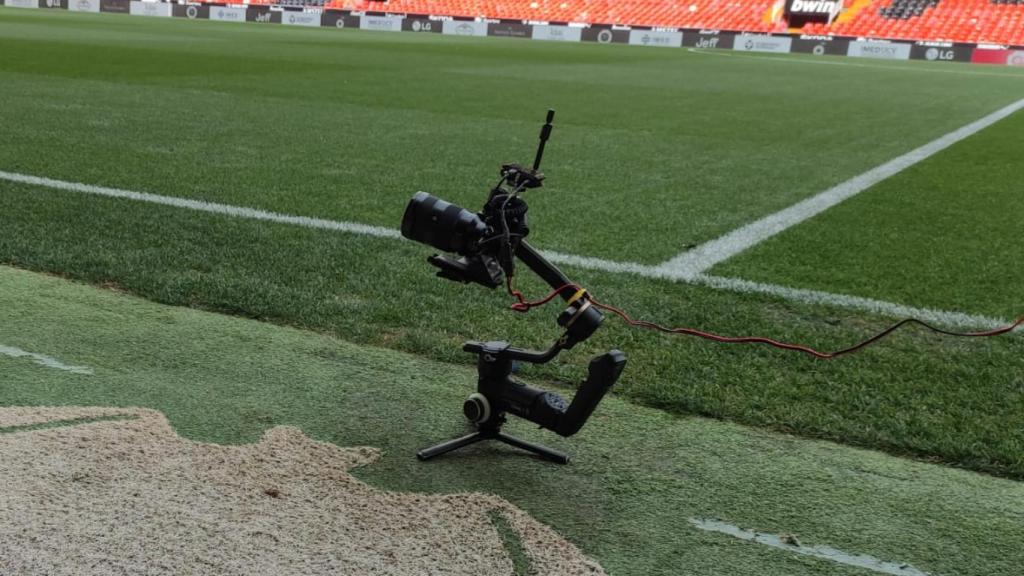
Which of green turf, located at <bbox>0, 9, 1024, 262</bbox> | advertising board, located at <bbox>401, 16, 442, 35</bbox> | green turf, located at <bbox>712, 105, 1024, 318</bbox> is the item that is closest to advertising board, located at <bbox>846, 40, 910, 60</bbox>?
advertising board, located at <bbox>401, 16, 442, 35</bbox>

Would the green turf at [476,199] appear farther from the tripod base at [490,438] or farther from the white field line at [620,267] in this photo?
the tripod base at [490,438]

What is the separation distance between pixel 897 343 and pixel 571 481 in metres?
1.86

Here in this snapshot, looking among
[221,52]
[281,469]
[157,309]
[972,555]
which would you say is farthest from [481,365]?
[221,52]

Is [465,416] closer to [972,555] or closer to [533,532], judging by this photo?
[533,532]

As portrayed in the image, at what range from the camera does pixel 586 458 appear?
277 centimetres

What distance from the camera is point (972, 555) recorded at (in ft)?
7.57

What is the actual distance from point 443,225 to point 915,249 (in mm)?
4033

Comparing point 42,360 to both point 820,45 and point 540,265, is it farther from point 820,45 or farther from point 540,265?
point 820,45

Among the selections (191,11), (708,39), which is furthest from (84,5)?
(708,39)

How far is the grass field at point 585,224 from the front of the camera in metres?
3.31

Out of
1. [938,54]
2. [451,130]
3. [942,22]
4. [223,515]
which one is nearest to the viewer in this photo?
[223,515]

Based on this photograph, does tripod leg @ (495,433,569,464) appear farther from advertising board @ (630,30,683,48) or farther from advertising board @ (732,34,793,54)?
advertising board @ (630,30,683,48)

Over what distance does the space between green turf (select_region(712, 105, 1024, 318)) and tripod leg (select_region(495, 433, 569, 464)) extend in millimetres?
2357

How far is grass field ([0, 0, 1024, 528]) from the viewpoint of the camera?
3.31 meters
